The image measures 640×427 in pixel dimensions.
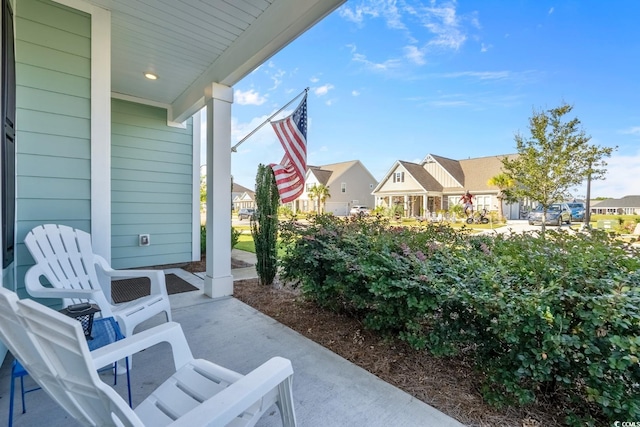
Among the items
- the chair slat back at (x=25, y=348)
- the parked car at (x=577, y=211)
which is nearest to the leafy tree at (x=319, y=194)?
the parked car at (x=577, y=211)

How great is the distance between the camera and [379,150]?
91.0 ft

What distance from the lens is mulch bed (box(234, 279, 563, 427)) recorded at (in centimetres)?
160

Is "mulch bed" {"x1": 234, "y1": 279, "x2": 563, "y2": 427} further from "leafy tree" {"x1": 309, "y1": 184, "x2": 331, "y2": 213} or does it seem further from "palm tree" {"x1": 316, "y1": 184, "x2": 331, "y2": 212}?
"leafy tree" {"x1": 309, "y1": 184, "x2": 331, "y2": 213}

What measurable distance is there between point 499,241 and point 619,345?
1.26m

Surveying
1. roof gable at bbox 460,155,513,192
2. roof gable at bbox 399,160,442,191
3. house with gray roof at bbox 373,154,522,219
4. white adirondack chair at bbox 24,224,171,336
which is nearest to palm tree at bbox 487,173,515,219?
house with gray roof at bbox 373,154,522,219

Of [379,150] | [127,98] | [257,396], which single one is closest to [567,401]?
[257,396]

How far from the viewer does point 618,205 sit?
29.1 meters

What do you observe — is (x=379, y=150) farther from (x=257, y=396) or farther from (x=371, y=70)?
(x=257, y=396)

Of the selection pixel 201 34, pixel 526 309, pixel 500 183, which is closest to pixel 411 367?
pixel 526 309

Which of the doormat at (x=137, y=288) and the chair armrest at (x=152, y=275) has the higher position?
the chair armrest at (x=152, y=275)

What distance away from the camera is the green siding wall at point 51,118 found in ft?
8.07

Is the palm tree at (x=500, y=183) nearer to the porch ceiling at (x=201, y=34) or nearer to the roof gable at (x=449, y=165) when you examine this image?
the roof gable at (x=449, y=165)

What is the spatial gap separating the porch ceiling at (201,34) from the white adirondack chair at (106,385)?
2703mm

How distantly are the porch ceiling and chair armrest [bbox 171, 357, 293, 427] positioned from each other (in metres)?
2.67
